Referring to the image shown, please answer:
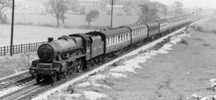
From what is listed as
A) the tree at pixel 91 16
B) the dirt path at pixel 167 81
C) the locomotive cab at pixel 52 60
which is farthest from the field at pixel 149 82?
the tree at pixel 91 16

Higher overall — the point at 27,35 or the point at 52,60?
the point at 27,35

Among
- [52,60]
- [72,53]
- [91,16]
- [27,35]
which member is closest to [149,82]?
[72,53]

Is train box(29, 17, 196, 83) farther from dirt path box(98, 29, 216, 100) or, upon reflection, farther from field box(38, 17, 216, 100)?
dirt path box(98, 29, 216, 100)

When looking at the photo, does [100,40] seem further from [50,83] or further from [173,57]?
[173,57]

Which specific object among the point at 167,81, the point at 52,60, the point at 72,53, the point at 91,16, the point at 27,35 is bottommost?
the point at 167,81

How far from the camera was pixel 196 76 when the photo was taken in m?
28.5

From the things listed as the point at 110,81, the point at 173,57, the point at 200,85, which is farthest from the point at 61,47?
the point at 173,57

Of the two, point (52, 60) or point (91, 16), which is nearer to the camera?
point (52, 60)

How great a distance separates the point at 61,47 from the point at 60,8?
93.3 meters

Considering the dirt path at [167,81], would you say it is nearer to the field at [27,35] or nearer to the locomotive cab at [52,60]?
the locomotive cab at [52,60]

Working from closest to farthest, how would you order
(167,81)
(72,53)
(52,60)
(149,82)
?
(52,60) < (149,82) < (167,81) < (72,53)

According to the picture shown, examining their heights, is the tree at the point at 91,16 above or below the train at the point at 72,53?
above

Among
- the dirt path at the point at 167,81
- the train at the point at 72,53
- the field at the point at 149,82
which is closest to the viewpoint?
the field at the point at 149,82

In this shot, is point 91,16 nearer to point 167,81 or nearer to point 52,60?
point 167,81
